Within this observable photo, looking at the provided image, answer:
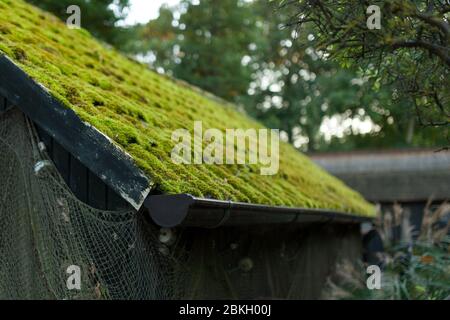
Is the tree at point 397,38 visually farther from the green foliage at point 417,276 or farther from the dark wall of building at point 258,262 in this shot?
the green foliage at point 417,276

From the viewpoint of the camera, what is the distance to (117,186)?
411 cm

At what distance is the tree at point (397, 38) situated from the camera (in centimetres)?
410

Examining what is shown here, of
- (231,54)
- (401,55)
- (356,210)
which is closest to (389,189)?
(356,210)

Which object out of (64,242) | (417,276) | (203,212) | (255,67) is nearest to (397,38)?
(203,212)

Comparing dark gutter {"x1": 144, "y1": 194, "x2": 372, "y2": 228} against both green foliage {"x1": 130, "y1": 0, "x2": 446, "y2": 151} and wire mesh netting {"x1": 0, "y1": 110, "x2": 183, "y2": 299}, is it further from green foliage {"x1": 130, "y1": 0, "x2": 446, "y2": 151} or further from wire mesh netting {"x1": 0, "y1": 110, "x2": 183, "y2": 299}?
green foliage {"x1": 130, "y1": 0, "x2": 446, "y2": 151}

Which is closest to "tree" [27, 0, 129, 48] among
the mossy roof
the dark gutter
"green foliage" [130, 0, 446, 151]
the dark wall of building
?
"green foliage" [130, 0, 446, 151]

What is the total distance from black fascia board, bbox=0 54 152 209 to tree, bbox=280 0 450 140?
4.84ft

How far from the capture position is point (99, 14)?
18281mm

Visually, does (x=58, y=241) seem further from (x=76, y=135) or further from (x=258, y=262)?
(x=258, y=262)

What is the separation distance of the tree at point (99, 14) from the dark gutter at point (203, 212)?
13.0 m

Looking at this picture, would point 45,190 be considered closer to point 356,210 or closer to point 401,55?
point 401,55

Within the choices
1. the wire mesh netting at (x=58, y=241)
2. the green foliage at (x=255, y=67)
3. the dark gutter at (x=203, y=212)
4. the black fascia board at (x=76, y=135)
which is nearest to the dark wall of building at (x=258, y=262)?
the dark gutter at (x=203, y=212)

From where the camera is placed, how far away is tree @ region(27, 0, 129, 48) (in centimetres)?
1741
